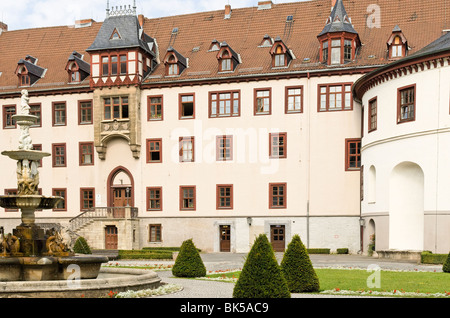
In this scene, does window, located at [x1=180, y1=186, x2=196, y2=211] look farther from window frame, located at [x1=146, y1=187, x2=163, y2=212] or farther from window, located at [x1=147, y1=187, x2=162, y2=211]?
window, located at [x1=147, y1=187, x2=162, y2=211]

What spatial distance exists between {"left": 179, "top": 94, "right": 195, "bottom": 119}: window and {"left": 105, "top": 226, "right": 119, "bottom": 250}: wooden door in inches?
385

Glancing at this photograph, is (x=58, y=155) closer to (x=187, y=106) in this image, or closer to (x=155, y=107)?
(x=155, y=107)

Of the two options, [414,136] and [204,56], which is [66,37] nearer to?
[204,56]

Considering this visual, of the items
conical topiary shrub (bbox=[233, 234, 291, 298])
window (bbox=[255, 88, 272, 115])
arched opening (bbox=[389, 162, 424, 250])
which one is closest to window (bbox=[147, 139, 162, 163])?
window (bbox=[255, 88, 272, 115])

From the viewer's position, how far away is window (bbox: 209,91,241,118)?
152 feet

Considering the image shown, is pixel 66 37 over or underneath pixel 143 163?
over

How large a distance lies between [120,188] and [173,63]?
34.1ft

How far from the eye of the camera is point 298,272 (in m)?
19.4

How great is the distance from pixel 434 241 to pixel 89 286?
22.0m

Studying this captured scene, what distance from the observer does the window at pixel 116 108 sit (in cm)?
4778

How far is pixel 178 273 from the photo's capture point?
80.8 feet

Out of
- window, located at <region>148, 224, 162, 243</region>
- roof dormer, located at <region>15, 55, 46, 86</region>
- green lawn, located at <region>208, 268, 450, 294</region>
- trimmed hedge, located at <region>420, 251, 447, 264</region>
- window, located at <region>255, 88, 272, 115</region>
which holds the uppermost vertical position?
roof dormer, located at <region>15, 55, 46, 86</region>
